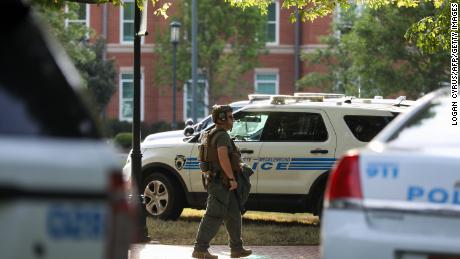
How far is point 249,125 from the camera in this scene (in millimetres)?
14320

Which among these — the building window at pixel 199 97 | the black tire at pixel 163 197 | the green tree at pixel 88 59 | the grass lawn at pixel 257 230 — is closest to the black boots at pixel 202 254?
the grass lawn at pixel 257 230

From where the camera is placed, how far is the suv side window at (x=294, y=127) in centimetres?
1398

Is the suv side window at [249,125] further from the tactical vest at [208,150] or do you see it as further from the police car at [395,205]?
the police car at [395,205]

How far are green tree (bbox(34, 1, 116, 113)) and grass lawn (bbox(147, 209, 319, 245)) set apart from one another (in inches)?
789

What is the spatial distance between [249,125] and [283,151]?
694 millimetres

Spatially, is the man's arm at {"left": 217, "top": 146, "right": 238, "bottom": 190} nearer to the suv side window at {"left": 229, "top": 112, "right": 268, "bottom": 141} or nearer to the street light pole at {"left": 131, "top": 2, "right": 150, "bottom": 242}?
the street light pole at {"left": 131, "top": 2, "right": 150, "bottom": 242}

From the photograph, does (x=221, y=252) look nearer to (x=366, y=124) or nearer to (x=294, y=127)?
(x=294, y=127)

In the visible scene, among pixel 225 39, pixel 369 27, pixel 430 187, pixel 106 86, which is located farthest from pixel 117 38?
pixel 430 187

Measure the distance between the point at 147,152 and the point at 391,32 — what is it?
2042cm

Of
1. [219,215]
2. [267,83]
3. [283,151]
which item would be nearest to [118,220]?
[219,215]

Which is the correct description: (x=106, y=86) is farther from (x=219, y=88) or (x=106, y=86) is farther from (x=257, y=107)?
(x=257, y=107)

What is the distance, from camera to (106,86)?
4681 cm

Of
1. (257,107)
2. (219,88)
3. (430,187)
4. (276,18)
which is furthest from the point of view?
(276,18)

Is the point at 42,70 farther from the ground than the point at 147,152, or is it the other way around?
the point at 42,70
